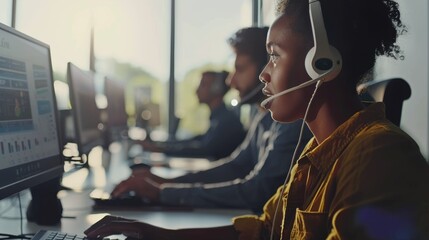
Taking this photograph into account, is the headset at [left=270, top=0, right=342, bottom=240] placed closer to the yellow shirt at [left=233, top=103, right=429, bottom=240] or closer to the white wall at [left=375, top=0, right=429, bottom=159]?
the yellow shirt at [left=233, top=103, right=429, bottom=240]

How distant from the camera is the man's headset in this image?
797mm

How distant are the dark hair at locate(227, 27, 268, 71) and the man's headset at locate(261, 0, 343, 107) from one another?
1154 millimetres

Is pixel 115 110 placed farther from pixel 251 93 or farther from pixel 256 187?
pixel 256 187

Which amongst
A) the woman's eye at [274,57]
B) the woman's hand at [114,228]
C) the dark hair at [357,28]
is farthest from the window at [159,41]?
the dark hair at [357,28]

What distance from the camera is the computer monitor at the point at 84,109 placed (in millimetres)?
1546

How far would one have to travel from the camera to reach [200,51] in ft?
16.5

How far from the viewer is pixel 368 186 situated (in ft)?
2.11

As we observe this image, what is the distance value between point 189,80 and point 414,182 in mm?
4589

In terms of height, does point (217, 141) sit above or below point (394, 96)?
below

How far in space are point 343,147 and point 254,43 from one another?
4.14 ft

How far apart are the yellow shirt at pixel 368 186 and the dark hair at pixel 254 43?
1.20m

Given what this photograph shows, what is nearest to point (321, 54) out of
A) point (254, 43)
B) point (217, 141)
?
point (254, 43)

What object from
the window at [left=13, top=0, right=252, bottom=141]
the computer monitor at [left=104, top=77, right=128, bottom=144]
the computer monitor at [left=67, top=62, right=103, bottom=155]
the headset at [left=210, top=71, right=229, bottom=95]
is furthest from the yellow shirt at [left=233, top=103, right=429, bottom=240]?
the window at [left=13, top=0, right=252, bottom=141]

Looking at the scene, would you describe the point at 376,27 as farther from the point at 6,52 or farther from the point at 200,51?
the point at 200,51
